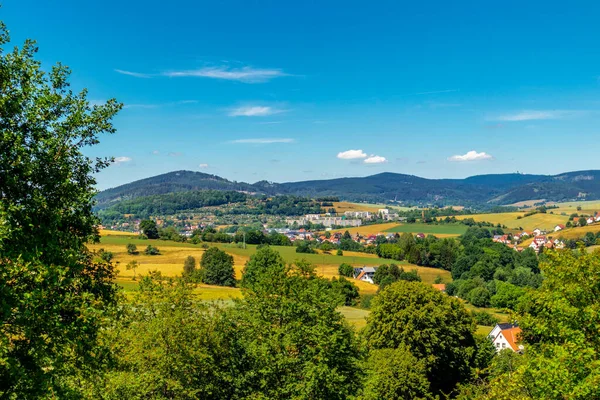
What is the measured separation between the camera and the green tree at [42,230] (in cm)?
903

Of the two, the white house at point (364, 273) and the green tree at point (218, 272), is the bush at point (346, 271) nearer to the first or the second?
the white house at point (364, 273)

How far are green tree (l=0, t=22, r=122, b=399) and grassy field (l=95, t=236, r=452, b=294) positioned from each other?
2525 inches

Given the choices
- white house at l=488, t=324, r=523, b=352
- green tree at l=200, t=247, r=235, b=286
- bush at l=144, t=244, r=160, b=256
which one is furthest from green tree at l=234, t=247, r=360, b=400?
bush at l=144, t=244, r=160, b=256

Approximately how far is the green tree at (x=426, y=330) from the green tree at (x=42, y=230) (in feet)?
95.0

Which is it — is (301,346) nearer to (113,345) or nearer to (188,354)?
(188,354)

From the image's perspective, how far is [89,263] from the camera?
1199cm

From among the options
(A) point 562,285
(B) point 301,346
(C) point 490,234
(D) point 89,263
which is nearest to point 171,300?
(B) point 301,346

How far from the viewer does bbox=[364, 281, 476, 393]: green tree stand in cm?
3669

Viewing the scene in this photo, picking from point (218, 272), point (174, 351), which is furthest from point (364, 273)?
point (174, 351)

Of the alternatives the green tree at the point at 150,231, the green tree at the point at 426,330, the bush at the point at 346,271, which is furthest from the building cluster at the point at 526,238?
the green tree at the point at 426,330

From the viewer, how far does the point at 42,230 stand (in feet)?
32.2

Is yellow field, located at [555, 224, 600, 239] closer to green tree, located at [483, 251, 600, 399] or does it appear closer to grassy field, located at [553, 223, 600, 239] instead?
grassy field, located at [553, 223, 600, 239]

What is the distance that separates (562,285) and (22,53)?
1775 cm

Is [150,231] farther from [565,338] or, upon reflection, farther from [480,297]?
[565,338]
